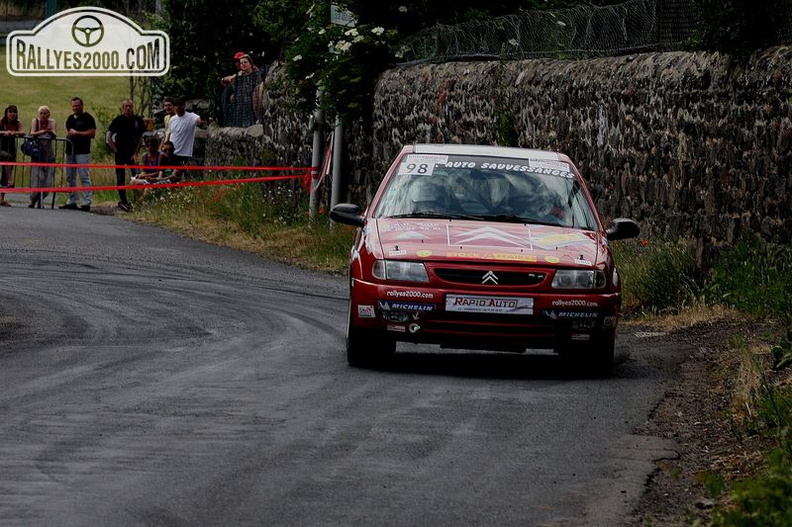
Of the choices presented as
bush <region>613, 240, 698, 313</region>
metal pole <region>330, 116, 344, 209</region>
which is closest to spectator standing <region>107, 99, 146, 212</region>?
metal pole <region>330, 116, 344, 209</region>

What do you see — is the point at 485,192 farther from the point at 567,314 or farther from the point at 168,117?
the point at 168,117

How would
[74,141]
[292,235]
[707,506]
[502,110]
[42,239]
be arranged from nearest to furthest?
1. [707,506]
2. [502,110]
3. [42,239]
4. [292,235]
5. [74,141]

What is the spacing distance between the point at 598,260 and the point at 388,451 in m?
3.47

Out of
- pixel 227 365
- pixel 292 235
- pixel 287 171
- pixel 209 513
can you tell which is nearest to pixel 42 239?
pixel 292 235

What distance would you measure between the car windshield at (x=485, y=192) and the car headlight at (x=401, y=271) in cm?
100

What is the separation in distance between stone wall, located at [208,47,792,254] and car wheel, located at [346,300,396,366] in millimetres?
4639

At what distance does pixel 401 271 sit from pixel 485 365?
4.22 ft

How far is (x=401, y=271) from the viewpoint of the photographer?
36.3 feet

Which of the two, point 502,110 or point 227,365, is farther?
point 502,110

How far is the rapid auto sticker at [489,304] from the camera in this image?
1098 cm

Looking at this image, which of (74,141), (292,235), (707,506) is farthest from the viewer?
(74,141)

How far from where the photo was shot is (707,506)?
7254 mm

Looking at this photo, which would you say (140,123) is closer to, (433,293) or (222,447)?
(433,293)

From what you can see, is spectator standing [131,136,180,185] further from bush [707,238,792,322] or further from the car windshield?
the car windshield
